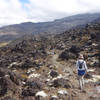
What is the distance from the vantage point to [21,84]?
1510 cm

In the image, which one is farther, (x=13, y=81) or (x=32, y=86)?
(x=13, y=81)

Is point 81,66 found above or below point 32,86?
above

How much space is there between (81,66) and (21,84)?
6595 mm

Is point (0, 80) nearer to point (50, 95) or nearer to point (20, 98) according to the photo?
point (20, 98)

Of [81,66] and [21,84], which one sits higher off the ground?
[81,66]

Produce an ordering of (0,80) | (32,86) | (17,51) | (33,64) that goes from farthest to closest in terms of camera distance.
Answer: (17,51) < (33,64) < (0,80) < (32,86)

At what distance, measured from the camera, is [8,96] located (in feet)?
40.7

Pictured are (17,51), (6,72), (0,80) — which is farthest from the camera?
(17,51)

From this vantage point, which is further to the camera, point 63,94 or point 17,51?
point 17,51

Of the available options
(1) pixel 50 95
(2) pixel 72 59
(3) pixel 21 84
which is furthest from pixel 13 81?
(2) pixel 72 59

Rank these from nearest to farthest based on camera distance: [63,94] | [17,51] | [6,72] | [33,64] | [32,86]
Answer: [63,94]
[32,86]
[6,72]
[33,64]
[17,51]

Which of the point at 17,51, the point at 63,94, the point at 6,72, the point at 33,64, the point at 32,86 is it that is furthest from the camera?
the point at 17,51

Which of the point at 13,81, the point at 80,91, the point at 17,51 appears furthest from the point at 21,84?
the point at 17,51

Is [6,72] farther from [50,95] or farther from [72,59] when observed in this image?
[72,59]
